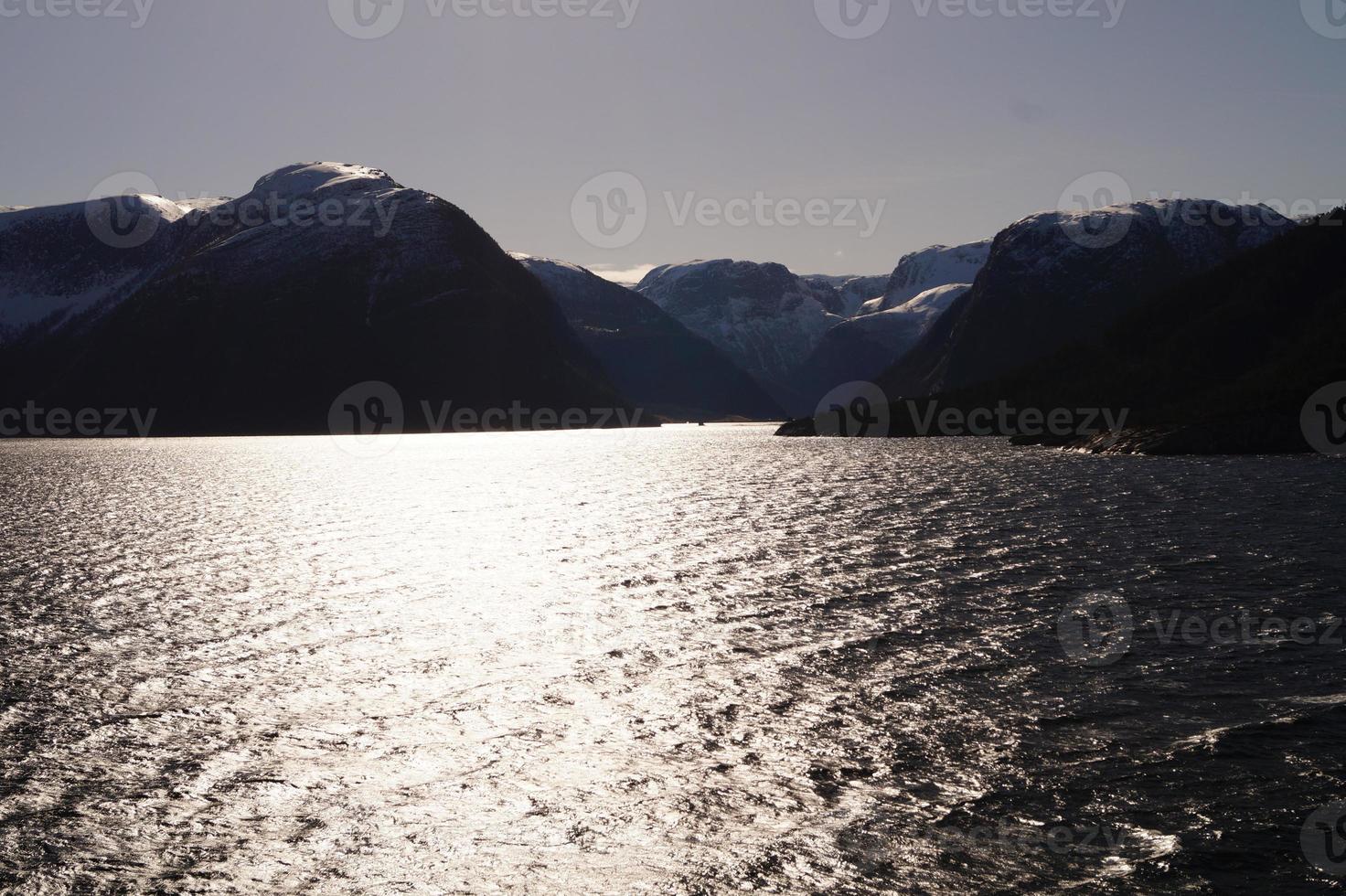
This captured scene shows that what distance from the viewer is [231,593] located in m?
51.9

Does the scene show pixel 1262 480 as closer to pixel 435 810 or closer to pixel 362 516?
pixel 362 516

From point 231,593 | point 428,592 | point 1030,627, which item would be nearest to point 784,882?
point 1030,627

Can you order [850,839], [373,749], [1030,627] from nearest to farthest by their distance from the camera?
1. [850,839]
2. [373,749]
3. [1030,627]

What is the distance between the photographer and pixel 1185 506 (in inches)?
3155

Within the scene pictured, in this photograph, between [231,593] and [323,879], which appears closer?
[323,879]

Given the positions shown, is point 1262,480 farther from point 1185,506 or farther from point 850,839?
point 850,839

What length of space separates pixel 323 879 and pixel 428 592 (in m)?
34.2

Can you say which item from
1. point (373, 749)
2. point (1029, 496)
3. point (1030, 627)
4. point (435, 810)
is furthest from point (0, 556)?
point (1029, 496)

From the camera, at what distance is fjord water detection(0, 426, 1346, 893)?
20109 millimetres

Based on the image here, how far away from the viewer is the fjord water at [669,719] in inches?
792

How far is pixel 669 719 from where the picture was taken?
29422 millimetres

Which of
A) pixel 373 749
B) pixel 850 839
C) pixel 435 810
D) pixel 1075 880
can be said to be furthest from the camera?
pixel 373 749

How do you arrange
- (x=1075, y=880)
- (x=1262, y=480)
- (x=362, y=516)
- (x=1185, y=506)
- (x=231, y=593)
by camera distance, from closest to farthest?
(x=1075, y=880) < (x=231, y=593) < (x=1185, y=506) < (x=362, y=516) < (x=1262, y=480)

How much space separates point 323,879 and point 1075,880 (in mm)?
14677
